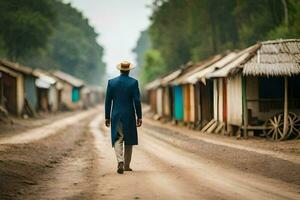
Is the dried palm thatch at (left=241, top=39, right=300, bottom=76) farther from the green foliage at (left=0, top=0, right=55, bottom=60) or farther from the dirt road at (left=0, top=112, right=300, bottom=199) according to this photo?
the green foliage at (left=0, top=0, right=55, bottom=60)

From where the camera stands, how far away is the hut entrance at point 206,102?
29.1m

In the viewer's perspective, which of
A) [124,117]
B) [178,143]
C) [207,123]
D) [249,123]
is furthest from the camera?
[207,123]

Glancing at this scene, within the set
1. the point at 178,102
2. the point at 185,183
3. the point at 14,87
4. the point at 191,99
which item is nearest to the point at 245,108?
the point at 191,99

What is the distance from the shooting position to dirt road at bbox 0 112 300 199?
8.69m

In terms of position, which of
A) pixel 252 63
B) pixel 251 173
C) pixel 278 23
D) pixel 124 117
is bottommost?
pixel 251 173

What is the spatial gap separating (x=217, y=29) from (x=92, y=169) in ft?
164

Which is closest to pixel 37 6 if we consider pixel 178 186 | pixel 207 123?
pixel 207 123

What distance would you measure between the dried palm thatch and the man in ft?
30.5

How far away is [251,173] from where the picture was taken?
11.5 metres

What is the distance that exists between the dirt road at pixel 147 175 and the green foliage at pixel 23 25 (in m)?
39.8

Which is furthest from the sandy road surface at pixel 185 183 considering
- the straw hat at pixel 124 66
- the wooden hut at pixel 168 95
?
the wooden hut at pixel 168 95

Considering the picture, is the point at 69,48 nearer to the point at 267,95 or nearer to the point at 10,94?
the point at 10,94

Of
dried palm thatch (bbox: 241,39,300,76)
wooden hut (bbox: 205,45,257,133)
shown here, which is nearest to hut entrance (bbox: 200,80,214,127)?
wooden hut (bbox: 205,45,257,133)

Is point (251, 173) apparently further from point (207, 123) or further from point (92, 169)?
point (207, 123)
